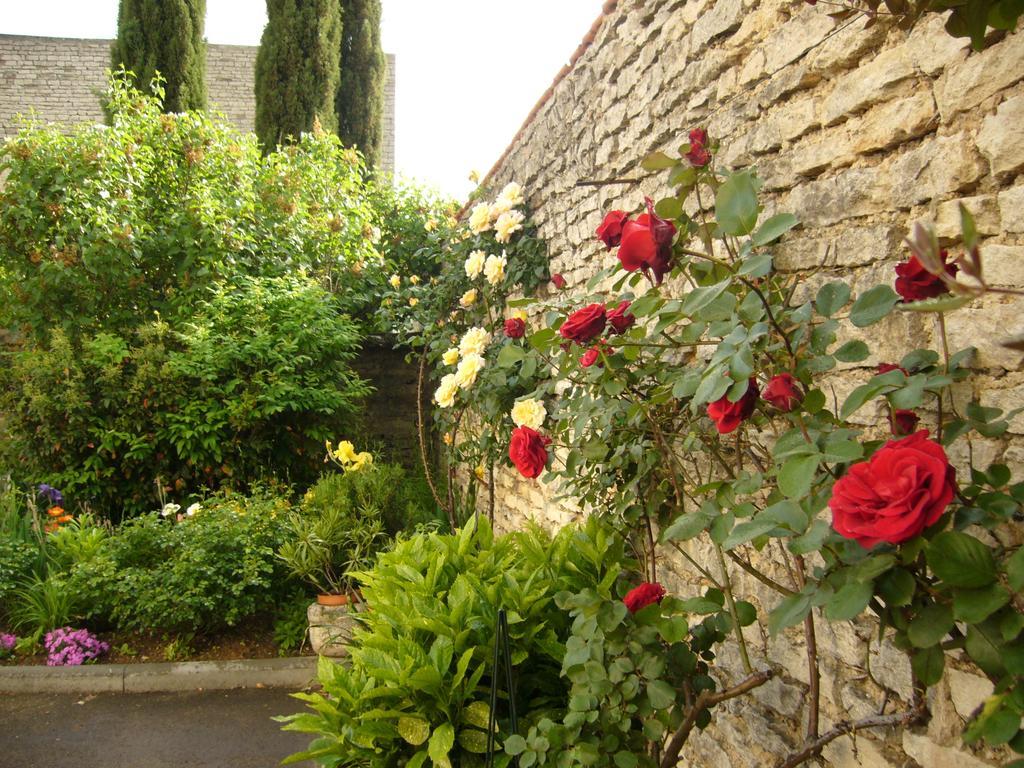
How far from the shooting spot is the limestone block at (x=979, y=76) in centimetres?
134

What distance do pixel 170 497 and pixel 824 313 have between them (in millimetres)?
5891

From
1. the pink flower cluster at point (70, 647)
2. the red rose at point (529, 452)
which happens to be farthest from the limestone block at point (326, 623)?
the red rose at point (529, 452)

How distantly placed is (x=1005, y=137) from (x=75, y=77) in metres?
17.1

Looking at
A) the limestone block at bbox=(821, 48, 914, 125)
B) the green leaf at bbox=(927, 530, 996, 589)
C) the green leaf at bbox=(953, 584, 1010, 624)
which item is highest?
the limestone block at bbox=(821, 48, 914, 125)

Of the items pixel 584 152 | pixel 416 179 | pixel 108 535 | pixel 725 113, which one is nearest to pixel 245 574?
pixel 108 535

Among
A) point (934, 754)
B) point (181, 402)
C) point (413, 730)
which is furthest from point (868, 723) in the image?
point (181, 402)

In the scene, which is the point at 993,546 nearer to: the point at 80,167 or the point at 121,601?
the point at 121,601

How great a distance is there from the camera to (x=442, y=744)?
2193 millimetres

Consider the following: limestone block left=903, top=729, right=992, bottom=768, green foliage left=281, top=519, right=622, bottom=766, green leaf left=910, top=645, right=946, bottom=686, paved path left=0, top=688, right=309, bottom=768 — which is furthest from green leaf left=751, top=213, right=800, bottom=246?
paved path left=0, top=688, right=309, bottom=768

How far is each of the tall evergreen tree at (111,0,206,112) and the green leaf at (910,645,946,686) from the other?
11.0m

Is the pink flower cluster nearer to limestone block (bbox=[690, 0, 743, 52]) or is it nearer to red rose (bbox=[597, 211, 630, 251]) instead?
red rose (bbox=[597, 211, 630, 251])

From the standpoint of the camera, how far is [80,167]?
6.53 metres

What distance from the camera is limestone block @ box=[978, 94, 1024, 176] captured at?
4.39 feet

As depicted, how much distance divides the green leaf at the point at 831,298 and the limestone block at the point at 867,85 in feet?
1.70
